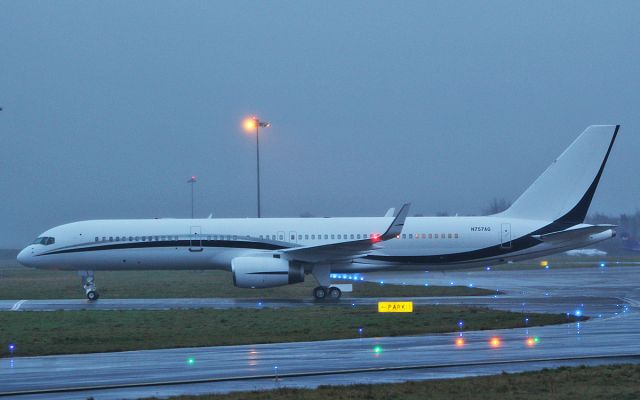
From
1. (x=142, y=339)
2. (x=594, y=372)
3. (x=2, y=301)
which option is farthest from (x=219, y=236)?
(x=594, y=372)

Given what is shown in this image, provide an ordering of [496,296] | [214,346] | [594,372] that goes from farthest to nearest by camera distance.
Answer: [496,296] → [214,346] → [594,372]

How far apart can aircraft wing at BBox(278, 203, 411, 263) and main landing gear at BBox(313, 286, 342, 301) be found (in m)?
1.18

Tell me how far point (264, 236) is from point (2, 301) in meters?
11.4

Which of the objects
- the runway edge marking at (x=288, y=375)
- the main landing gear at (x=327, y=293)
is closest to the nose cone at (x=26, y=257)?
the main landing gear at (x=327, y=293)

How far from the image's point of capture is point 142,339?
→ 73.5 feet

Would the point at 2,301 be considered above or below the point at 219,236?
below

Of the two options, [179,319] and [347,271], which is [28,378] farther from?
[347,271]

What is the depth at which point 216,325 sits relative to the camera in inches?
1011

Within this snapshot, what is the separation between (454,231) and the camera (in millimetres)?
38281

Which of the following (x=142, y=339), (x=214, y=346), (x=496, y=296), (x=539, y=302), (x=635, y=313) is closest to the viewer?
(x=214, y=346)

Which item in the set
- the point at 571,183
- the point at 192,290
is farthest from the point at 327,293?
the point at 571,183

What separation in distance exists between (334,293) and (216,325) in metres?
11.9

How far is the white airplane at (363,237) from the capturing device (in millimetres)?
37969

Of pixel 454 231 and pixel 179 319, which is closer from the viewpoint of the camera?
pixel 179 319
